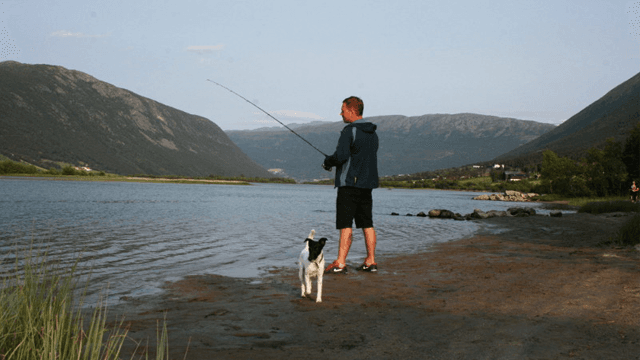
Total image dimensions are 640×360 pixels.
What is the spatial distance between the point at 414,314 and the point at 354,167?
336cm

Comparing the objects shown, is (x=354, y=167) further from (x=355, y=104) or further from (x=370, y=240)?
(x=370, y=240)

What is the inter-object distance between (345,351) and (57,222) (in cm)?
2006

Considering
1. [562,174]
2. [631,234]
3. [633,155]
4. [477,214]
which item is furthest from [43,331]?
[562,174]

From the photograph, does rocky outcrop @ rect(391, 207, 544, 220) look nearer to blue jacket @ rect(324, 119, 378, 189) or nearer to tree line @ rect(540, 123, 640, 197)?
blue jacket @ rect(324, 119, 378, 189)

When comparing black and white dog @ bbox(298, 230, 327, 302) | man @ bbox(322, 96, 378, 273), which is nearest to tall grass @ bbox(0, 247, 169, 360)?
black and white dog @ bbox(298, 230, 327, 302)

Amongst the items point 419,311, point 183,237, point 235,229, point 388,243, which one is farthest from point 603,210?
point 419,311

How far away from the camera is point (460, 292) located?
7.58 meters

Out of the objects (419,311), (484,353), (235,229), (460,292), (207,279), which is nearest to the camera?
(484,353)

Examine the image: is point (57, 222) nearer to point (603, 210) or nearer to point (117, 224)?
point (117, 224)

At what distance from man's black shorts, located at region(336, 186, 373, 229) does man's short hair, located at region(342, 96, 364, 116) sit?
4.94ft

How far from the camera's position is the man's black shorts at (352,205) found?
29.3ft

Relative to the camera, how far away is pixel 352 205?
897 centimetres

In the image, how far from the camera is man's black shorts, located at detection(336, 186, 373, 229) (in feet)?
29.3

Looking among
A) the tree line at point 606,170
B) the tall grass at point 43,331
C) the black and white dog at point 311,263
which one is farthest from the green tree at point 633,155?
the tall grass at point 43,331
